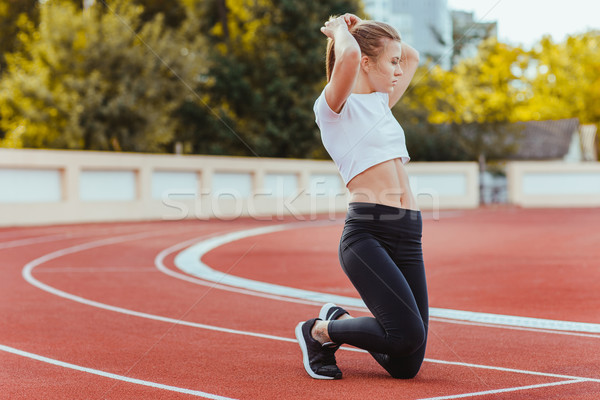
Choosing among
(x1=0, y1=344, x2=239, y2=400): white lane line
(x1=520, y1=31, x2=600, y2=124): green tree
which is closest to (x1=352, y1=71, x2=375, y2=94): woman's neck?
(x1=0, y1=344, x2=239, y2=400): white lane line

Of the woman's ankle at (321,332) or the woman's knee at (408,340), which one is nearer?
the woman's knee at (408,340)

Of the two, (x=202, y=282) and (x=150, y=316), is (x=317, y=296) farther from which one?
(x=150, y=316)

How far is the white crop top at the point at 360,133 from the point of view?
424 centimetres

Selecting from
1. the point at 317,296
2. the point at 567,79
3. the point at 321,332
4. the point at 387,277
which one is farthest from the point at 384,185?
the point at 567,79

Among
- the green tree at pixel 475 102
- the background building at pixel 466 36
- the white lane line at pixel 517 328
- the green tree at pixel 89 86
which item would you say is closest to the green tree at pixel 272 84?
the green tree at pixel 89 86

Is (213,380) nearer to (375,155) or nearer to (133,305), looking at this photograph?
(375,155)

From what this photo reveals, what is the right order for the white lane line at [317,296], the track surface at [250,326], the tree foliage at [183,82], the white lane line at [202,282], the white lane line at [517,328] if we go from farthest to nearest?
the tree foliage at [183,82] → the white lane line at [202,282] → the white lane line at [317,296] → the white lane line at [517,328] → the track surface at [250,326]

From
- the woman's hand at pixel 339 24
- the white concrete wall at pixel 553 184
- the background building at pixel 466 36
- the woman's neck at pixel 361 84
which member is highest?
the background building at pixel 466 36

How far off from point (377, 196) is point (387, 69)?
0.68 metres

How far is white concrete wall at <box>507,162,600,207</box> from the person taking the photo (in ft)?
115

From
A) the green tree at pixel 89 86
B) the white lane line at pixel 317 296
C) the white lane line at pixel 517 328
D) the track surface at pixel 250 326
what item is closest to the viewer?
the track surface at pixel 250 326

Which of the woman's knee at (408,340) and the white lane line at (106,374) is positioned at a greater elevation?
the woman's knee at (408,340)

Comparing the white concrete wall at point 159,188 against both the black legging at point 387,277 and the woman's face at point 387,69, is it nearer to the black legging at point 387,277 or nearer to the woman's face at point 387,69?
the black legging at point 387,277

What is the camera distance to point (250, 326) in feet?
21.9
